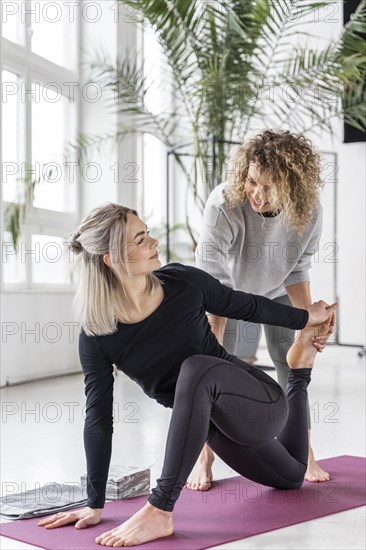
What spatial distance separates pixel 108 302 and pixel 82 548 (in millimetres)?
589

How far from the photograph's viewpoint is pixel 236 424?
7.35 ft

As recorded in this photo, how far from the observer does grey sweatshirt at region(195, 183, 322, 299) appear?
270 cm

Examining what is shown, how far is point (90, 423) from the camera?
2.16m

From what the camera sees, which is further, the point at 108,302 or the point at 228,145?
the point at 228,145

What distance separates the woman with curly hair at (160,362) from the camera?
210cm

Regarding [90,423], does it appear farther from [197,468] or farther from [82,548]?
[197,468]

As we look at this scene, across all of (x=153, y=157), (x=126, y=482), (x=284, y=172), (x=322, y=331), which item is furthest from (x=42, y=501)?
(x=153, y=157)

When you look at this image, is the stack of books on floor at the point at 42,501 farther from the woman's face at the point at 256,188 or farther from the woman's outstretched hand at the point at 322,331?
the woman's face at the point at 256,188

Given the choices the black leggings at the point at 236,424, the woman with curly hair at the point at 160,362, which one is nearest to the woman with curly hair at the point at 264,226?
the black leggings at the point at 236,424

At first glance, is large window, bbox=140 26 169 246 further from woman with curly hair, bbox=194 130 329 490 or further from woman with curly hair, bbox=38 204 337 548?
woman with curly hair, bbox=38 204 337 548

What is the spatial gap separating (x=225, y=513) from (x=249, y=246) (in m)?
A: 0.85

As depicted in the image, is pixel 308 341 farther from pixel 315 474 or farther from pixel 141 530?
pixel 141 530

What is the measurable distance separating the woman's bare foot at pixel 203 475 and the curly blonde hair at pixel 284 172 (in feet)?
2.53

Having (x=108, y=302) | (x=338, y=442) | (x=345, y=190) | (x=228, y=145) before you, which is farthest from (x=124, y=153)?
(x=108, y=302)
